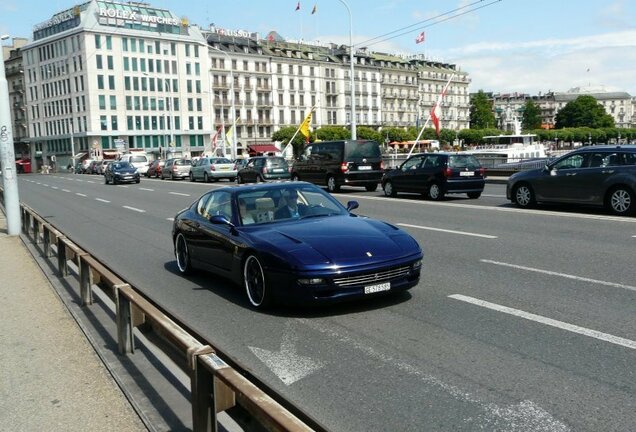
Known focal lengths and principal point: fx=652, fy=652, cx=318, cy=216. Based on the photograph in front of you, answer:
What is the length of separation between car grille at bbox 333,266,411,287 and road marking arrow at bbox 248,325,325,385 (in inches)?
30.4

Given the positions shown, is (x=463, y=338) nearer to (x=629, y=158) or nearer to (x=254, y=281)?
(x=254, y=281)

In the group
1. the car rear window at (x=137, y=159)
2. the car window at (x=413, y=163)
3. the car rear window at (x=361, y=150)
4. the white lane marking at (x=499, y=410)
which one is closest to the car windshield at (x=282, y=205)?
the white lane marking at (x=499, y=410)

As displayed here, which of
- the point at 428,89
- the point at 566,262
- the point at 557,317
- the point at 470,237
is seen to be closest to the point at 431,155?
the point at 470,237

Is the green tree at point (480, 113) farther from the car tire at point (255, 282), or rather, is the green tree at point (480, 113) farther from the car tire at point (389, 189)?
the car tire at point (255, 282)

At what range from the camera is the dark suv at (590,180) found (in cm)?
1456

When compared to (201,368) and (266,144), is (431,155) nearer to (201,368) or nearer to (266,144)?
(201,368)

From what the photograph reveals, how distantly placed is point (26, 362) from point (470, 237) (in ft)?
26.4

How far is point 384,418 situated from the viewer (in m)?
4.05

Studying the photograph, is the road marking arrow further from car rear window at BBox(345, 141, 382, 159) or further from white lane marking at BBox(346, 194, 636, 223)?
car rear window at BBox(345, 141, 382, 159)

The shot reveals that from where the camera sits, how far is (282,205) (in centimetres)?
780

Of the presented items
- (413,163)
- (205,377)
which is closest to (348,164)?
(413,163)

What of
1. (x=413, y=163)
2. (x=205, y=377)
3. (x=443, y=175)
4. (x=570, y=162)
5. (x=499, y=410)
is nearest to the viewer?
(x=205, y=377)

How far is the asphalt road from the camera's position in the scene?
13.5 feet

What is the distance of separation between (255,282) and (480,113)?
163m
